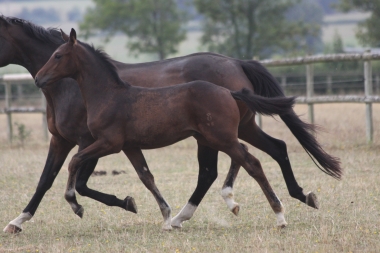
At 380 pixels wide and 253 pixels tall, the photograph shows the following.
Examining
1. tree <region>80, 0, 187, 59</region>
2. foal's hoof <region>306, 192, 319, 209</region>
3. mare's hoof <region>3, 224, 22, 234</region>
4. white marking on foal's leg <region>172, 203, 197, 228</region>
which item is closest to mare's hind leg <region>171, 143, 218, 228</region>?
white marking on foal's leg <region>172, 203, 197, 228</region>

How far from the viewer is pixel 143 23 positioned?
140 feet

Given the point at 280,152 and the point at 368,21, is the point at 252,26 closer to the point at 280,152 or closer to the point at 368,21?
the point at 368,21

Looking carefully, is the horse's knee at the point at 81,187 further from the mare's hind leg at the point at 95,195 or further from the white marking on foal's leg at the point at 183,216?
the white marking on foal's leg at the point at 183,216

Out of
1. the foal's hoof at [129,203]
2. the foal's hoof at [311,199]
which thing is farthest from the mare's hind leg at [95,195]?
the foal's hoof at [311,199]

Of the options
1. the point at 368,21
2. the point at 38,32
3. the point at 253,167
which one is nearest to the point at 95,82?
the point at 38,32

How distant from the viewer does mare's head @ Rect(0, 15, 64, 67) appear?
678cm

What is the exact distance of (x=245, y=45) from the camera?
37750 mm

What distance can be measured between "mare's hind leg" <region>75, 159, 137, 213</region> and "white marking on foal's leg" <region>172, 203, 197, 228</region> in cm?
40

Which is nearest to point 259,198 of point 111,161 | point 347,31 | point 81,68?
point 81,68

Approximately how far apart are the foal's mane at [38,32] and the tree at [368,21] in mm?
22440

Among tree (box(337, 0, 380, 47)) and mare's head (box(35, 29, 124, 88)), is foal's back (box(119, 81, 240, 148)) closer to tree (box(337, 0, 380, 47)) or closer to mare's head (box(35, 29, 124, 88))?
mare's head (box(35, 29, 124, 88))

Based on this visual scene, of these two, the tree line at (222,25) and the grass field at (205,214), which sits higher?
the tree line at (222,25)

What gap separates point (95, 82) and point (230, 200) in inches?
71.7

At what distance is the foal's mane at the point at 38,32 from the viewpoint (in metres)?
6.79
